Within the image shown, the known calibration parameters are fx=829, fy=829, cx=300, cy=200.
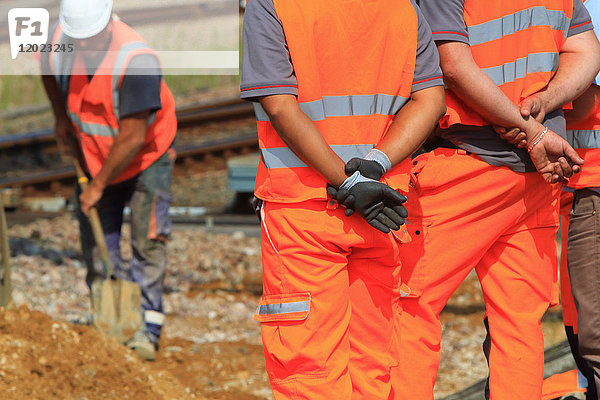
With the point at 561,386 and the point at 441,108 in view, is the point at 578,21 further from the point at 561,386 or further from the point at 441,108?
the point at 561,386

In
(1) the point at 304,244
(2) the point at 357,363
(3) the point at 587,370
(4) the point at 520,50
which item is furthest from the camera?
(3) the point at 587,370

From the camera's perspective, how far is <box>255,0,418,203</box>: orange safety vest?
278cm

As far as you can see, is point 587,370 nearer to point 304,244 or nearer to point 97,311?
point 304,244

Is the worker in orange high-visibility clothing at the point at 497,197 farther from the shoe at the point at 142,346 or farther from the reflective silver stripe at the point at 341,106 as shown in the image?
the shoe at the point at 142,346

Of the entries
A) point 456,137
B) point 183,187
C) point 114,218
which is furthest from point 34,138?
point 456,137

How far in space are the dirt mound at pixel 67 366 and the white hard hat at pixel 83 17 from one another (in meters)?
1.56

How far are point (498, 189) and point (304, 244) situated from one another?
2.95 ft

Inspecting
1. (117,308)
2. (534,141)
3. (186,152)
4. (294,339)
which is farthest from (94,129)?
(186,152)

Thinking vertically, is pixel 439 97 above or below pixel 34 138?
above

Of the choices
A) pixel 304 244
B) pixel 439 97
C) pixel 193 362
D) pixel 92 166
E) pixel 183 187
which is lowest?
pixel 183 187

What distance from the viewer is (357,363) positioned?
2.96 meters

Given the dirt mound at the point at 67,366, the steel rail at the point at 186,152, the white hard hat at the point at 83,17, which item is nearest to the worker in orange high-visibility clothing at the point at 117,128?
the white hard hat at the point at 83,17

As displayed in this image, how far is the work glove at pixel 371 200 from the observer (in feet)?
9.00

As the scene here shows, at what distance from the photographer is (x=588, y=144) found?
3.55 m
